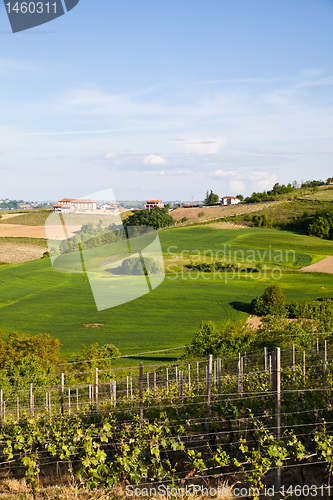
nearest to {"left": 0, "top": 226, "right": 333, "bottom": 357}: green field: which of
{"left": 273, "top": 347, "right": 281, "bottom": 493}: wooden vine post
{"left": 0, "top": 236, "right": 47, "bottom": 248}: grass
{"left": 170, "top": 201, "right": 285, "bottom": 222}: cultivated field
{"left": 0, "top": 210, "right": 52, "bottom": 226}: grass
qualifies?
{"left": 0, "top": 236, "right": 47, "bottom": 248}: grass

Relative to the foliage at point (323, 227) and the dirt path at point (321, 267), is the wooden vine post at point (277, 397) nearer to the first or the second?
the dirt path at point (321, 267)

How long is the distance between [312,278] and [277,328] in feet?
73.3

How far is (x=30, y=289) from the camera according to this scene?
4419 cm

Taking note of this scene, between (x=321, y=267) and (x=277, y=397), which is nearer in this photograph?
(x=277, y=397)

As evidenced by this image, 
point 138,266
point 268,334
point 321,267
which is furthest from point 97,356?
point 321,267

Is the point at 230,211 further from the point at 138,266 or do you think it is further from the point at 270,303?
the point at 270,303

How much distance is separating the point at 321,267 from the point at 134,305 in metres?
25.6

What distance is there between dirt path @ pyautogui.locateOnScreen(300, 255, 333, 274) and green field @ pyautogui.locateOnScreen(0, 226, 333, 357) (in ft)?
4.38

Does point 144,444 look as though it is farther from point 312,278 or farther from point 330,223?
point 330,223

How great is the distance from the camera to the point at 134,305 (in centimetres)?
3950

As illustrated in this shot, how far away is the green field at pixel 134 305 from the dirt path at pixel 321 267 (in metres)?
1.34

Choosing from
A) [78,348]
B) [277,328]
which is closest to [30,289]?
[78,348]

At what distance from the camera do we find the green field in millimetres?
31781

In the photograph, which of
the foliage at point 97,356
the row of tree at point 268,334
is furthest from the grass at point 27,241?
the row of tree at point 268,334
